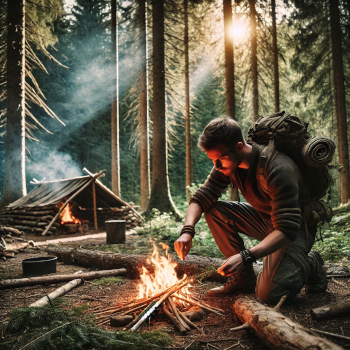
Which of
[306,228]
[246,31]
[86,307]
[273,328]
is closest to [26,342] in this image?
[86,307]

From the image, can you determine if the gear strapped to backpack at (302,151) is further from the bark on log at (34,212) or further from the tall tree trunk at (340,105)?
the tall tree trunk at (340,105)

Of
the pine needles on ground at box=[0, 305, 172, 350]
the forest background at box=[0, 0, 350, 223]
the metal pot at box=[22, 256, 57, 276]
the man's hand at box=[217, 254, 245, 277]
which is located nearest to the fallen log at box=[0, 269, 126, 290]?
the metal pot at box=[22, 256, 57, 276]

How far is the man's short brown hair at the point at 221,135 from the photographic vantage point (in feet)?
8.89

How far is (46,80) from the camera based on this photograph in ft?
76.8

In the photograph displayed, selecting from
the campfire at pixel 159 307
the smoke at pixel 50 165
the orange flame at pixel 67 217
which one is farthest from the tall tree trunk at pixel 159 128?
the smoke at pixel 50 165

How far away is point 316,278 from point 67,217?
9.37m

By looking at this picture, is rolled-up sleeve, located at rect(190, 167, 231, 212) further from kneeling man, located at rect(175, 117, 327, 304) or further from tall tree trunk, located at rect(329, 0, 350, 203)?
tall tree trunk, located at rect(329, 0, 350, 203)

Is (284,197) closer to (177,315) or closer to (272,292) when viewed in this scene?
(272,292)

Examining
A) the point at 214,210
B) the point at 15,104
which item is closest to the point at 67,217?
the point at 15,104

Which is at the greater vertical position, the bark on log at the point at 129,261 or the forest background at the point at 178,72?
the forest background at the point at 178,72

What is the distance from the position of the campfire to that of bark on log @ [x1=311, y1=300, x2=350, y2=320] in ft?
2.74

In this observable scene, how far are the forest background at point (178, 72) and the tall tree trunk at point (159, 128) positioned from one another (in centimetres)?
40

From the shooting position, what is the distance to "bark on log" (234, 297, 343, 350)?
1.81m

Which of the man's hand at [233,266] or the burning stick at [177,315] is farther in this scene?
the burning stick at [177,315]
